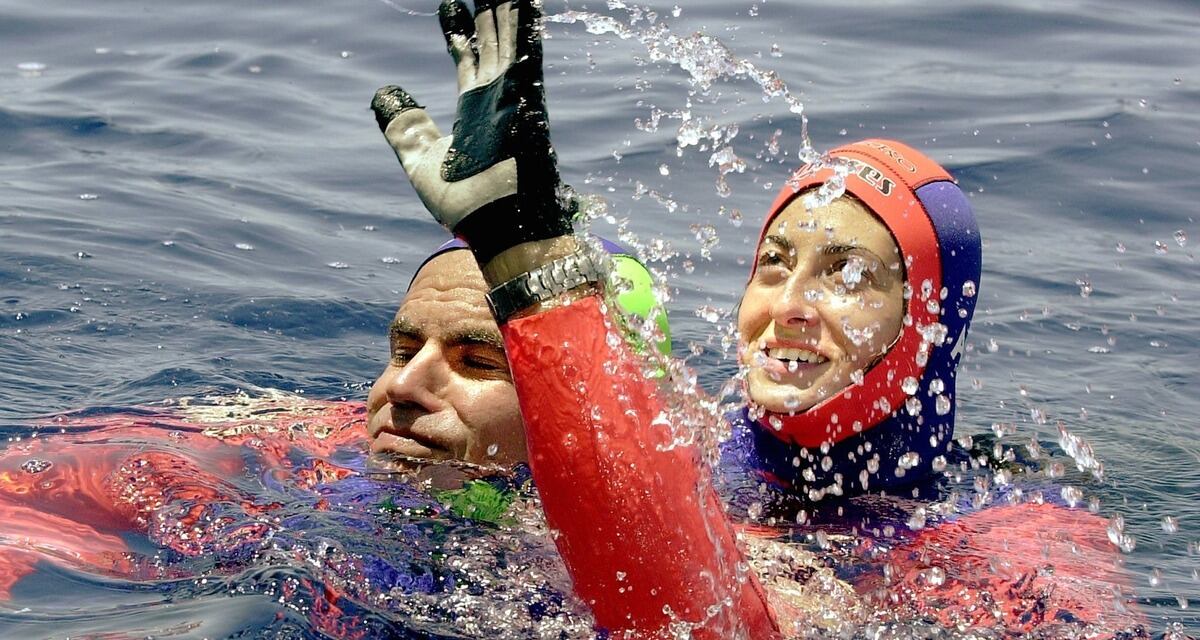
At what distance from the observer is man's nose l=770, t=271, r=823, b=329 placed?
4379mm

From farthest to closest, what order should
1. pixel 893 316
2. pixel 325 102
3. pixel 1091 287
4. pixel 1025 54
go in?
1. pixel 1025 54
2. pixel 325 102
3. pixel 1091 287
4. pixel 893 316

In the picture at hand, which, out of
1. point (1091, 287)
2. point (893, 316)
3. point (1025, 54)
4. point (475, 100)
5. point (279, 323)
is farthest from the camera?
point (1025, 54)

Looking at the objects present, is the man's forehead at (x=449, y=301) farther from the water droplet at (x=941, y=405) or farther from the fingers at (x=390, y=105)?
the water droplet at (x=941, y=405)

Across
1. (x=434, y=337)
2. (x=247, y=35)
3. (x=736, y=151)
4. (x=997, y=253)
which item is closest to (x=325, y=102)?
(x=247, y=35)

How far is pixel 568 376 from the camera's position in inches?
125

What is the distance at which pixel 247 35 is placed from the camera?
11242 millimetres

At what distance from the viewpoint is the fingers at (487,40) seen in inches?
123

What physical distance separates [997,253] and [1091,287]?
60 centimetres

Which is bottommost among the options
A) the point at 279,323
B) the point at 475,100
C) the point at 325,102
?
the point at 279,323

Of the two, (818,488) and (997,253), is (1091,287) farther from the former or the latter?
(818,488)

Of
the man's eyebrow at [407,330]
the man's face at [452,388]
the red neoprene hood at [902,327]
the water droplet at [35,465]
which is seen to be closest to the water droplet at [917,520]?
the red neoprene hood at [902,327]

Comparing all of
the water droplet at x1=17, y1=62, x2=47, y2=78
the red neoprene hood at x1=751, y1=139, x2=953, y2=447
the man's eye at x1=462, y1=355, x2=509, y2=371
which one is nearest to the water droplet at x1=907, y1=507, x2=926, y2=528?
Answer: the red neoprene hood at x1=751, y1=139, x2=953, y2=447

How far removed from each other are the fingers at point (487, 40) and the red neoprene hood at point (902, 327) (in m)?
1.77

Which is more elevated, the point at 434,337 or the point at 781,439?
the point at 434,337
